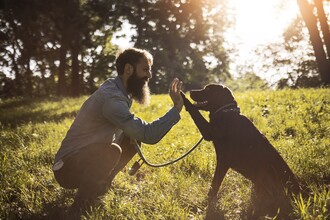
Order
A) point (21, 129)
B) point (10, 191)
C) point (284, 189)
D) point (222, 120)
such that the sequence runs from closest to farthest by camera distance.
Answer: point (284, 189)
point (222, 120)
point (10, 191)
point (21, 129)

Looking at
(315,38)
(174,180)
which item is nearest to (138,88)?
(174,180)

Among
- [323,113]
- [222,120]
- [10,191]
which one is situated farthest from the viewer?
[323,113]

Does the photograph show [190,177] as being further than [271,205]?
Yes

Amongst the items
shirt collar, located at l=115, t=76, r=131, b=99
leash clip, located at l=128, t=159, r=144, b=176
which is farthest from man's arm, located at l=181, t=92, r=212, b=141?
leash clip, located at l=128, t=159, r=144, b=176

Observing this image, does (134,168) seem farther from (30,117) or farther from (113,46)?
(113,46)

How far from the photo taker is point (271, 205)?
10.8 feet

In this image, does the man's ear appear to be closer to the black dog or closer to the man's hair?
the man's hair

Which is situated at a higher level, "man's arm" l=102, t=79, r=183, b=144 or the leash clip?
"man's arm" l=102, t=79, r=183, b=144

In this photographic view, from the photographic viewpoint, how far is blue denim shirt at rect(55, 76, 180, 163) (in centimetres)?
321

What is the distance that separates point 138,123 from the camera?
3.21 metres

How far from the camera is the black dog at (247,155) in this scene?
3.19 meters

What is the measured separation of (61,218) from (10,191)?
3.67 ft

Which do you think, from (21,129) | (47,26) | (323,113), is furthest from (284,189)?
(47,26)

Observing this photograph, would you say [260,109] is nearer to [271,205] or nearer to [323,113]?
[323,113]
